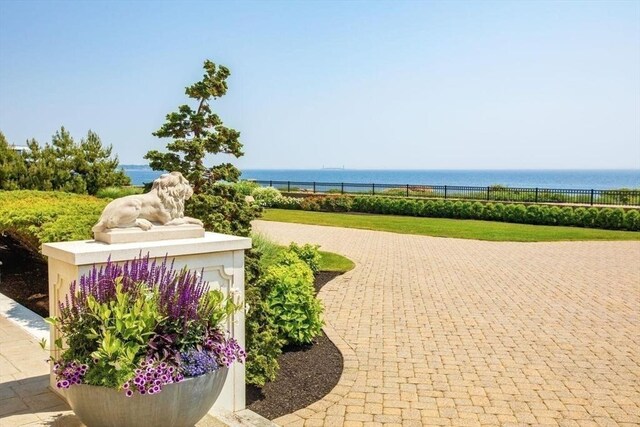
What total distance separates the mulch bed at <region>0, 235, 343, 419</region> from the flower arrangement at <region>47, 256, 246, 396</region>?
2198 millimetres

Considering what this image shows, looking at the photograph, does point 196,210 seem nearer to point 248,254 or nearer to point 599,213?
point 248,254

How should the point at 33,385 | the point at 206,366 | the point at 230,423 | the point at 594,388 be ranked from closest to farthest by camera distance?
the point at 206,366
the point at 230,423
the point at 33,385
the point at 594,388

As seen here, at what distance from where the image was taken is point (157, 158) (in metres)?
6.68

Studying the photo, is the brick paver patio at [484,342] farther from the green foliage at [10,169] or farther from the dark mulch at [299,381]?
the green foliage at [10,169]

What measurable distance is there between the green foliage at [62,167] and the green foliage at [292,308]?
12107 mm

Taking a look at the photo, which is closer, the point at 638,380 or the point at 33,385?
the point at 33,385

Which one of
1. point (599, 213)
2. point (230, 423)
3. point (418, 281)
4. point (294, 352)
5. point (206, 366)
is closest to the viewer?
point (206, 366)

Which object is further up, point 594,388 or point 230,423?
point 230,423

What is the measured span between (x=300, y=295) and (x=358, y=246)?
896 centimetres

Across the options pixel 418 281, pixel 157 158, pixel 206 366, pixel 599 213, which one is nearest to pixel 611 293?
pixel 418 281

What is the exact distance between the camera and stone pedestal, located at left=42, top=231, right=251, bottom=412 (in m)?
3.39

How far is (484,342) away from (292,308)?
8.27ft

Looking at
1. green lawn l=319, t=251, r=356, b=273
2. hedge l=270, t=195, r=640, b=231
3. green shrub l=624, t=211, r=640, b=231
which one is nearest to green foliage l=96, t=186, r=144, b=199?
green lawn l=319, t=251, r=356, b=273

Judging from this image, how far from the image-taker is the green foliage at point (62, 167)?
51.7ft
